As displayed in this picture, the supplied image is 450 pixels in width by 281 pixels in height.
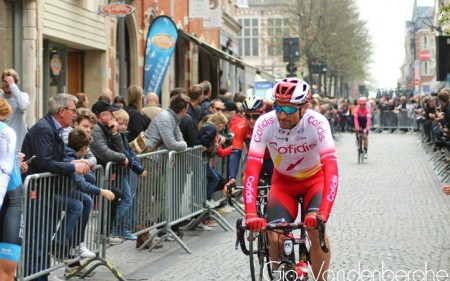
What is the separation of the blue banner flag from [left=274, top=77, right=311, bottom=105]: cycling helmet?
15434 millimetres

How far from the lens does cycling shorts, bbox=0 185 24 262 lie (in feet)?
21.5

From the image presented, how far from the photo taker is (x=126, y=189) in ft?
33.7

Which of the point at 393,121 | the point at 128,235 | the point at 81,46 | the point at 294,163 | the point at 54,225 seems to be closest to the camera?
the point at 294,163

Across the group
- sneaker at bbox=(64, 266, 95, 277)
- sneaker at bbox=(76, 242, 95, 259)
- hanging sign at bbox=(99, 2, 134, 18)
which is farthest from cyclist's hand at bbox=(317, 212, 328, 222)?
hanging sign at bbox=(99, 2, 134, 18)

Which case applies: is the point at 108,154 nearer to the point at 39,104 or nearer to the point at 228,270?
the point at 228,270

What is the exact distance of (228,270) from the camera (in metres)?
9.91

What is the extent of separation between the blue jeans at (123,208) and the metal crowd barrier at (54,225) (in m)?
0.63

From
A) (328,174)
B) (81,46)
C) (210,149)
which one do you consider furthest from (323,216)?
(81,46)

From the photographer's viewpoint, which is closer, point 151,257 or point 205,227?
point 151,257

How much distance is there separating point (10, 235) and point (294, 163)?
2.19 metres

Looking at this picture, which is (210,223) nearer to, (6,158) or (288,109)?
(288,109)

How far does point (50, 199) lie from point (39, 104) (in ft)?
38.7

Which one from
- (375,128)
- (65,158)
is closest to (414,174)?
(65,158)

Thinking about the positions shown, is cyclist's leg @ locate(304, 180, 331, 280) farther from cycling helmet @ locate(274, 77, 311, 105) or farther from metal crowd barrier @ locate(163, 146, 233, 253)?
metal crowd barrier @ locate(163, 146, 233, 253)
